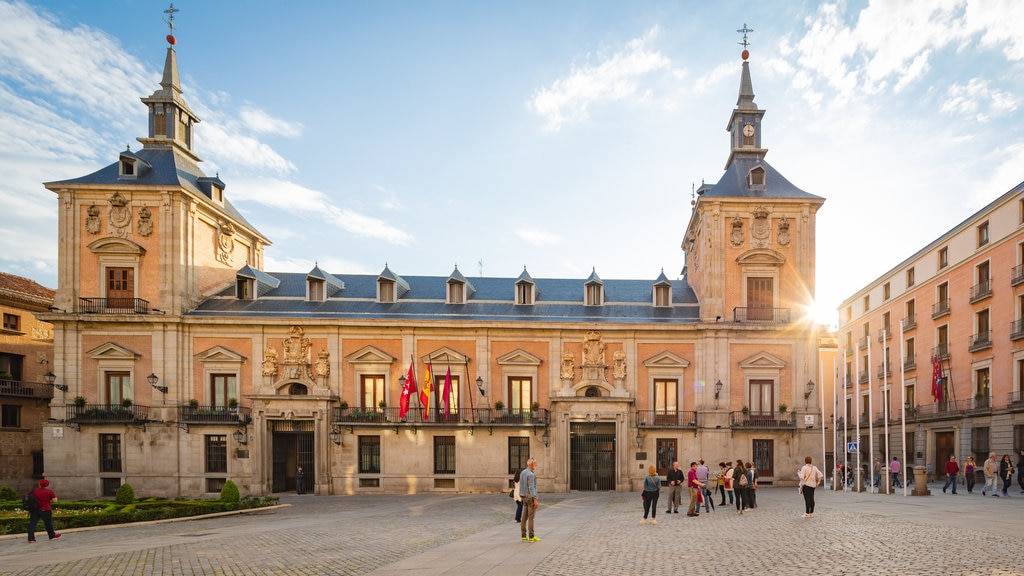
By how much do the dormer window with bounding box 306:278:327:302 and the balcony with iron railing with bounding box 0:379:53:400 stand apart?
16.0 meters

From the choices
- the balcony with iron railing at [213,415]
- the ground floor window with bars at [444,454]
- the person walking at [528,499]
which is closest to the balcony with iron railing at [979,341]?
the ground floor window with bars at [444,454]

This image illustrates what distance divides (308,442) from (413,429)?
5.49 meters

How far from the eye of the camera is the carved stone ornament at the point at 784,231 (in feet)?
113

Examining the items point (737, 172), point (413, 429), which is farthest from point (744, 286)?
point (413, 429)

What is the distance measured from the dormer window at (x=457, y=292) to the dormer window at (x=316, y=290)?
7.17 m

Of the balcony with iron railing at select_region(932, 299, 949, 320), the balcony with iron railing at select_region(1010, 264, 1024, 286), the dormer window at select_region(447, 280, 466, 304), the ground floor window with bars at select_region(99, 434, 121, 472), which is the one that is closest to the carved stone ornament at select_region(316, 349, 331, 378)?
the dormer window at select_region(447, 280, 466, 304)

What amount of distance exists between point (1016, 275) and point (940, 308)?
7895mm

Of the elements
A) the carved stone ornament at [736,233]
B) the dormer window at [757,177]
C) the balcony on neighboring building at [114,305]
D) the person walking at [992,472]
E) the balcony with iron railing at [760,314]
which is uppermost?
the dormer window at [757,177]

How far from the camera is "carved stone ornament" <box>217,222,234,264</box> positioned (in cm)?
3728

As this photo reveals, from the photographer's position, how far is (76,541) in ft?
57.6

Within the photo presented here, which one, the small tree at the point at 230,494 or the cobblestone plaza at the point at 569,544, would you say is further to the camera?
the small tree at the point at 230,494

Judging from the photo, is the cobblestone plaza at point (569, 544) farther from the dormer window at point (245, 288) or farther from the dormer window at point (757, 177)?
the dormer window at point (757, 177)

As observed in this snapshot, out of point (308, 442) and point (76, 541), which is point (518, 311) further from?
point (76, 541)

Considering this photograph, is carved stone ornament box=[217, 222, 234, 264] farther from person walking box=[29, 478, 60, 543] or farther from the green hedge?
person walking box=[29, 478, 60, 543]
